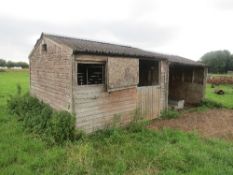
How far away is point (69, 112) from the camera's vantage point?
19.0 ft

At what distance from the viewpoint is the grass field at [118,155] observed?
4.01m

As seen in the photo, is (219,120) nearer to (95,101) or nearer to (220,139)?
(220,139)

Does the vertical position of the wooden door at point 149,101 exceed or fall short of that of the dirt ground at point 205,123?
it exceeds it

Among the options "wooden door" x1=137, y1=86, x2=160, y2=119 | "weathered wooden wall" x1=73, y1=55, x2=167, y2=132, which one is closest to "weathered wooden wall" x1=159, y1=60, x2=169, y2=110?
"wooden door" x1=137, y1=86, x2=160, y2=119

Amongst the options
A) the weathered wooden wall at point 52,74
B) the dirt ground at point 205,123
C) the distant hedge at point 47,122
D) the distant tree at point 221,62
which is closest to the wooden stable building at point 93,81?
the weathered wooden wall at point 52,74

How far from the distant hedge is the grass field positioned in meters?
0.29

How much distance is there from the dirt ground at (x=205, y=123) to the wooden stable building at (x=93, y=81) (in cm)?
95

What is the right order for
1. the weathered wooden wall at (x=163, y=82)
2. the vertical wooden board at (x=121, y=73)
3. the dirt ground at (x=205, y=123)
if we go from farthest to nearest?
the weathered wooden wall at (x=163, y=82) < the dirt ground at (x=205, y=123) < the vertical wooden board at (x=121, y=73)

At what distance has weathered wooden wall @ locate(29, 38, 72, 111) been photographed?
233 inches

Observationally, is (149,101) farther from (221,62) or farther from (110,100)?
(221,62)

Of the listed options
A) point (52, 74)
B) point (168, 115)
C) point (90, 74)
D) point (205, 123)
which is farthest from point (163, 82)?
point (52, 74)

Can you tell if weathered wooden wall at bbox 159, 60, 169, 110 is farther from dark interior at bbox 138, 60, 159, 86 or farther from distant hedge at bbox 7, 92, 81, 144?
distant hedge at bbox 7, 92, 81, 144

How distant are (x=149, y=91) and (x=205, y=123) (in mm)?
2814

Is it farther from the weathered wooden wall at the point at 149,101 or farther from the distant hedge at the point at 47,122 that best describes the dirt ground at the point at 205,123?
the distant hedge at the point at 47,122
